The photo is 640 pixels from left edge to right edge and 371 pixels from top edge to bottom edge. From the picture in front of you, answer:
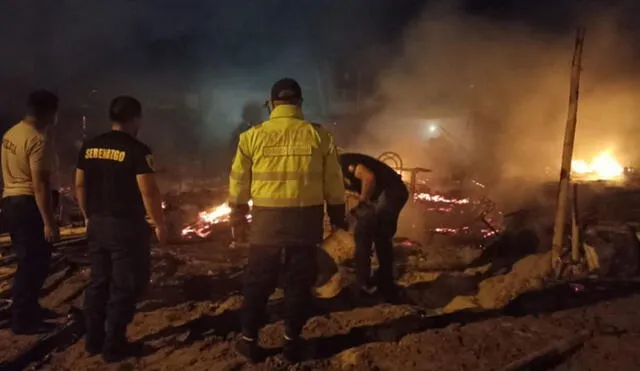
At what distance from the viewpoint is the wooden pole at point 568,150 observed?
6.01 m

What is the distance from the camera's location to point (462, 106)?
72.2 ft

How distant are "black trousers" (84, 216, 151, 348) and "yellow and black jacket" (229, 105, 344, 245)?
0.83 meters

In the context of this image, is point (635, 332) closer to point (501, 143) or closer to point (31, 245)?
point (31, 245)

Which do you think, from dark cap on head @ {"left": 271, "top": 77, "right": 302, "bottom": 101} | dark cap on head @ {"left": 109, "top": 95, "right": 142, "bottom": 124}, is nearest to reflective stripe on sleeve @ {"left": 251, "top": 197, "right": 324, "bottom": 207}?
dark cap on head @ {"left": 271, "top": 77, "right": 302, "bottom": 101}

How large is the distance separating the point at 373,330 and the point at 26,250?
3146mm

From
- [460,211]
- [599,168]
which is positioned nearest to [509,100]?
[599,168]

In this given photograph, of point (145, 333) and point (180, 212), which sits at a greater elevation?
point (180, 212)

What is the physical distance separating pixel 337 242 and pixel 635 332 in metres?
3.54

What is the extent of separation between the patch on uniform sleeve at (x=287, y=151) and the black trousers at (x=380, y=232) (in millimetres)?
1900

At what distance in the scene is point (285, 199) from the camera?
3816mm

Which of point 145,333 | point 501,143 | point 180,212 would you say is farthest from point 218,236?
point 501,143

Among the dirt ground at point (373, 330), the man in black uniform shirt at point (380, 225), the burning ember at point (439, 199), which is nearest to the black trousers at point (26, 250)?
the dirt ground at point (373, 330)

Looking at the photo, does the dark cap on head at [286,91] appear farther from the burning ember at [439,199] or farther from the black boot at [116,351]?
the burning ember at [439,199]

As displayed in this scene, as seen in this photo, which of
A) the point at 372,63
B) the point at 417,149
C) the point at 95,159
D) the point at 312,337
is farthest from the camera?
the point at 372,63
